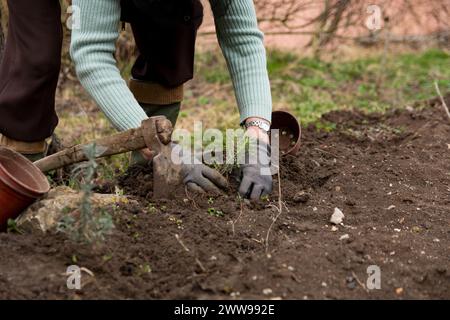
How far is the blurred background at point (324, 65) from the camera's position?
4.99 metres

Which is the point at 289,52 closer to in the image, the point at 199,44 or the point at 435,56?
the point at 199,44

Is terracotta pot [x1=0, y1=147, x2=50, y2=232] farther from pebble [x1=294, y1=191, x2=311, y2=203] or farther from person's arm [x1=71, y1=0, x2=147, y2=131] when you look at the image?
pebble [x1=294, y1=191, x2=311, y2=203]

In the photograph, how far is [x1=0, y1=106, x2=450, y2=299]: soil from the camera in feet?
7.21

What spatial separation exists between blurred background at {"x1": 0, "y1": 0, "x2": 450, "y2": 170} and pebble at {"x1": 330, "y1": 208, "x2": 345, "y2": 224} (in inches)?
67.7

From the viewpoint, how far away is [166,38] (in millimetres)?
3410

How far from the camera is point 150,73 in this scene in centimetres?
359

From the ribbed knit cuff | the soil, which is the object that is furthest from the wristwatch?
the soil

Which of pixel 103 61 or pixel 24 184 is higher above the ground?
pixel 103 61

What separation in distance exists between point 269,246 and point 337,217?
40 cm

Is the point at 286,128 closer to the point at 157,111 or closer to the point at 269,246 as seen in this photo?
the point at 157,111

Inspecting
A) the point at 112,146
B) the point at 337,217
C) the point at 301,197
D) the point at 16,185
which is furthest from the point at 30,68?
the point at 337,217

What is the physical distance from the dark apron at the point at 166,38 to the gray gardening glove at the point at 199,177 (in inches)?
24.5
